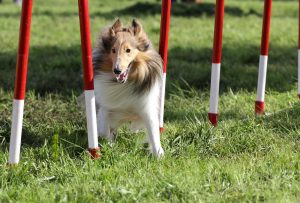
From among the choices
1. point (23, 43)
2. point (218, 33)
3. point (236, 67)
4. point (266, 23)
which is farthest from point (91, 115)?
point (236, 67)

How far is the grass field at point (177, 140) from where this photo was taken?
3867 mm

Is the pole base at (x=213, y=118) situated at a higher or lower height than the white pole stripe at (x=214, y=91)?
lower

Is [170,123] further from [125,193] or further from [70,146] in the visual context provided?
[125,193]

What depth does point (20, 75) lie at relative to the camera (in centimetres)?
417

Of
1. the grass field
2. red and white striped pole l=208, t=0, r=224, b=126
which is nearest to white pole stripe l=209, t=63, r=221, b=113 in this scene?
red and white striped pole l=208, t=0, r=224, b=126

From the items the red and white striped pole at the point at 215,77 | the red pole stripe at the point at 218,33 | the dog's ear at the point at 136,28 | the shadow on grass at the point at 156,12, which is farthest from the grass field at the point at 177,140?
the shadow on grass at the point at 156,12

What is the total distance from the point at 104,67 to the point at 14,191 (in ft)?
4.39

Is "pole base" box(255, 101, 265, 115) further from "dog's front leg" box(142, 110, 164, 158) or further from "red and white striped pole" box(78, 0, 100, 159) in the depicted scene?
"red and white striped pole" box(78, 0, 100, 159)

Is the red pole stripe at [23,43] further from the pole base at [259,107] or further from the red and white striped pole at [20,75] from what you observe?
the pole base at [259,107]

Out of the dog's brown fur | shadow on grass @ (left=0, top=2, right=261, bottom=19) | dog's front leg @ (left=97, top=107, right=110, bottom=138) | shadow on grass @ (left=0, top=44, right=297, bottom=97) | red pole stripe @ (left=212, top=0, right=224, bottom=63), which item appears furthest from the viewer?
shadow on grass @ (left=0, top=2, right=261, bottom=19)

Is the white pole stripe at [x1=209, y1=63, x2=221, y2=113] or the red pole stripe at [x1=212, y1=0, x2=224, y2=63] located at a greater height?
the red pole stripe at [x1=212, y1=0, x2=224, y2=63]

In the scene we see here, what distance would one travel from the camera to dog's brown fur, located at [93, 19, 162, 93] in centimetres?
462

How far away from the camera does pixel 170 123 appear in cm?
585

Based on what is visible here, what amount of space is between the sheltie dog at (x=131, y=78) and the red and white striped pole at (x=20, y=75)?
73 cm
